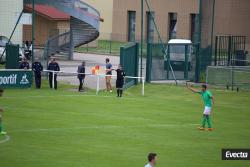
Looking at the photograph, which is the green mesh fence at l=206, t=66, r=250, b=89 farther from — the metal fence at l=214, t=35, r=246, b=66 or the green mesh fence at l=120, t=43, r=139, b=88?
the green mesh fence at l=120, t=43, r=139, b=88

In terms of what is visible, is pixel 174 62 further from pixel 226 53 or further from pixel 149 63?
pixel 226 53

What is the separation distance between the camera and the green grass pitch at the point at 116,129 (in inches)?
886

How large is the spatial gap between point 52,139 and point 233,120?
8.81m

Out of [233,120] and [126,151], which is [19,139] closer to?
[126,151]

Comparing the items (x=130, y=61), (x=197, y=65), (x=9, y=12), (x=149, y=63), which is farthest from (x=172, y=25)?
(x=130, y=61)

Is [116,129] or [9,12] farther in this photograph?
[9,12]

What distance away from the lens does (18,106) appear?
33.0m

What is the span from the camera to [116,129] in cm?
2764

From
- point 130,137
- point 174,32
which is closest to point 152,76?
point 130,137

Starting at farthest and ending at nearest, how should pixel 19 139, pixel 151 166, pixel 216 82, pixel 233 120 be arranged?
1. pixel 216 82
2. pixel 233 120
3. pixel 19 139
4. pixel 151 166

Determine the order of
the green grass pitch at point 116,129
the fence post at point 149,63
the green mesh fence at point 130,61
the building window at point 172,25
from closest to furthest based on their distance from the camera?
the green grass pitch at point 116,129 → the green mesh fence at point 130,61 → the fence post at point 149,63 → the building window at point 172,25

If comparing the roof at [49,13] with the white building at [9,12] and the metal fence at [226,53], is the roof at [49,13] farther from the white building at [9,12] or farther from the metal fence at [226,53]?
the metal fence at [226,53]

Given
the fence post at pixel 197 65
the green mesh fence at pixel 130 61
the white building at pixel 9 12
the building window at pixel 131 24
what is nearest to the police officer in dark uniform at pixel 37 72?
the green mesh fence at pixel 130 61

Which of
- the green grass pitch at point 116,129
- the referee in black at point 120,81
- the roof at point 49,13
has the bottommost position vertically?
the green grass pitch at point 116,129
